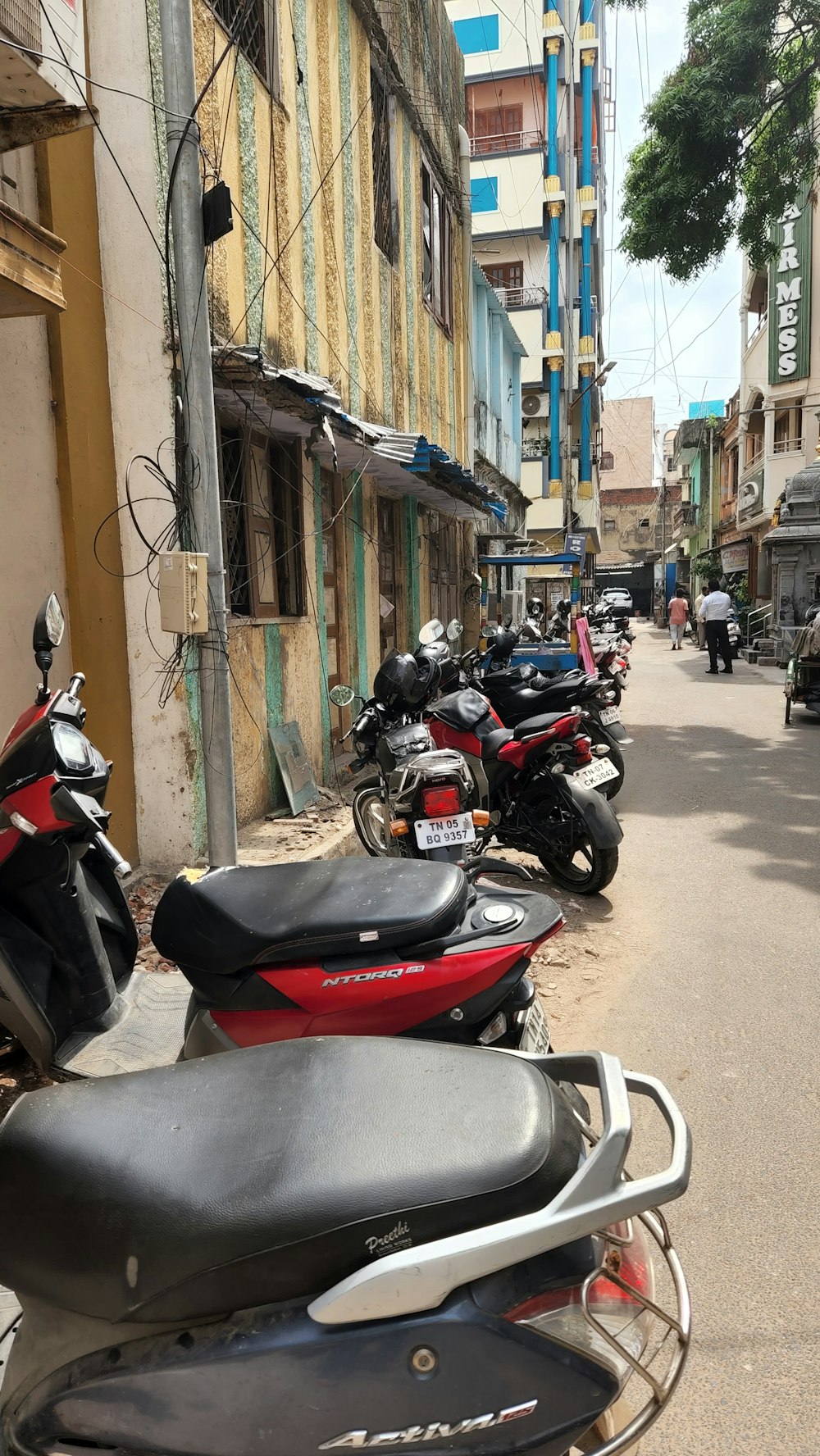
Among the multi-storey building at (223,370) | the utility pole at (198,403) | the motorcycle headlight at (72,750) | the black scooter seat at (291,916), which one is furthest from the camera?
the multi-storey building at (223,370)

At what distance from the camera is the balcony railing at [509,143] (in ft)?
104

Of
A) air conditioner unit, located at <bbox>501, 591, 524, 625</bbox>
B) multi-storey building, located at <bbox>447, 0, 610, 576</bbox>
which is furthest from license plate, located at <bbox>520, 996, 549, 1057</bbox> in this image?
multi-storey building, located at <bbox>447, 0, 610, 576</bbox>

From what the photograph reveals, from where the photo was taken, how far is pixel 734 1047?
12.1ft

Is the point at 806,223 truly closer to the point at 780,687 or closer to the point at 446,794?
the point at 780,687

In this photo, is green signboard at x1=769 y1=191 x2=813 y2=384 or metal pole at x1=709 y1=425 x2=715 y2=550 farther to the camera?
metal pole at x1=709 y1=425 x2=715 y2=550

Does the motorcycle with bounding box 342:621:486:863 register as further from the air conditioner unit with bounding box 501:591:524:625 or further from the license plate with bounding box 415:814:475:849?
the air conditioner unit with bounding box 501:591:524:625

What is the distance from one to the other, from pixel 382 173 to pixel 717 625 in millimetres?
11211

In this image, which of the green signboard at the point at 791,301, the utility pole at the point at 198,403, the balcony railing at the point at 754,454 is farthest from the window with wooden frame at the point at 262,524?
the balcony railing at the point at 754,454

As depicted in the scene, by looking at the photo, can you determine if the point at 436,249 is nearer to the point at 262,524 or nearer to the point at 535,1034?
the point at 262,524

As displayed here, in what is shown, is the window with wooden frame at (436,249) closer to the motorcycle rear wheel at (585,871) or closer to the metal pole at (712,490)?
the motorcycle rear wheel at (585,871)

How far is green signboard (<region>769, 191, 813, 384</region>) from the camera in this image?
27766 millimetres

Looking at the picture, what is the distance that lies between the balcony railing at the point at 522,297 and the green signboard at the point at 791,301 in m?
7.77

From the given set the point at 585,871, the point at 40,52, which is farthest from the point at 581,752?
the point at 40,52

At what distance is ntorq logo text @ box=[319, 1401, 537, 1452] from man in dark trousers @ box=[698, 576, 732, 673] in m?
18.1
